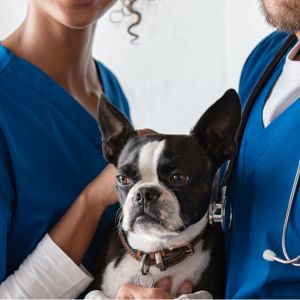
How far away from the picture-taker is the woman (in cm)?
101

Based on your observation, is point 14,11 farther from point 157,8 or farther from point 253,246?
point 253,246

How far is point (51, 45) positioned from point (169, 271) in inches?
21.1

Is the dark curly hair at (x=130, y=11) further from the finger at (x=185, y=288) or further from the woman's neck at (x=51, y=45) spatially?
the finger at (x=185, y=288)

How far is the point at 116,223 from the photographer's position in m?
1.09

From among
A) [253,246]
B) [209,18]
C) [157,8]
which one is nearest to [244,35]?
[209,18]

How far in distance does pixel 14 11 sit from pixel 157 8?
45cm

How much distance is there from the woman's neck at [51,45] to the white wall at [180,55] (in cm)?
50

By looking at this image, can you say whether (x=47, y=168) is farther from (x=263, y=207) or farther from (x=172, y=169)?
(x=263, y=207)

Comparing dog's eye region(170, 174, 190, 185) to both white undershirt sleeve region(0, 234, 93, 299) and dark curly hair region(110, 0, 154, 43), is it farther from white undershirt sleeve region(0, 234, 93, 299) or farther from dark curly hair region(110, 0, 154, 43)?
dark curly hair region(110, 0, 154, 43)

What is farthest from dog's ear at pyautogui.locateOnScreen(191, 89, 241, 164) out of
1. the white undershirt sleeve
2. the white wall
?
the white wall

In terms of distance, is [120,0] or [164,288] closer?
[164,288]

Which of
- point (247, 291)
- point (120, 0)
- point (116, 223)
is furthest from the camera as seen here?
point (120, 0)

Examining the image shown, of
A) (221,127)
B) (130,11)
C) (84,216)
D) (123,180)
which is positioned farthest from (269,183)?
(130,11)

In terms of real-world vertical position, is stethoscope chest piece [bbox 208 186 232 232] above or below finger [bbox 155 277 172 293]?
above
